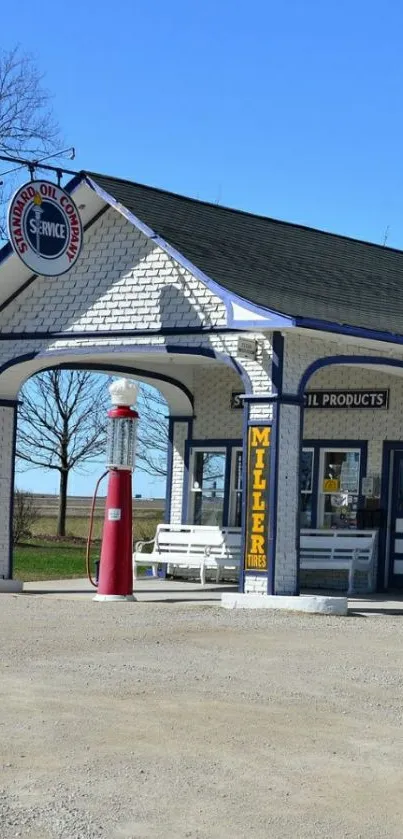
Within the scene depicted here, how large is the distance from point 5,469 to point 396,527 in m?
5.72

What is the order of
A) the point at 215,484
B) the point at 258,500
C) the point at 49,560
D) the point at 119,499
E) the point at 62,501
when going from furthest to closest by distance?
the point at 62,501 → the point at 49,560 → the point at 215,484 → the point at 258,500 → the point at 119,499

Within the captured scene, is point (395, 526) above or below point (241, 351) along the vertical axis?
below

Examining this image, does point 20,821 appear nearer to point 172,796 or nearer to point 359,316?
point 172,796

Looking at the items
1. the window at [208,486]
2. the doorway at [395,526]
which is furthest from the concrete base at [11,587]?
the doorway at [395,526]

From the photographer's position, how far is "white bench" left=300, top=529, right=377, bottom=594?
2047cm

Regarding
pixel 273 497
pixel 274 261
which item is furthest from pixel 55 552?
pixel 273 497

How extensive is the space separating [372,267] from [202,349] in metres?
6.41

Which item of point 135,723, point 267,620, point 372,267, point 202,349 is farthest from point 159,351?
point 135,723

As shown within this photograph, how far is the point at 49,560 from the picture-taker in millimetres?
Result: 28906

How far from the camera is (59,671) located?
36.5ft

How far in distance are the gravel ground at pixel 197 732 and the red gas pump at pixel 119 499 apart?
2.45 metres

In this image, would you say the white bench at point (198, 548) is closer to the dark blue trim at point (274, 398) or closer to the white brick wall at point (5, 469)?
the white brick wall at point (5, 469)

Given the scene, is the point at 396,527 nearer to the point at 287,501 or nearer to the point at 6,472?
the point at 287,501

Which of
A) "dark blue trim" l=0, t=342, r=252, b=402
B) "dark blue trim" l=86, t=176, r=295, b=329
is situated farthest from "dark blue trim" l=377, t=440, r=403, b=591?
"dark blue trim" l=86, t=176, r=295, b=329
